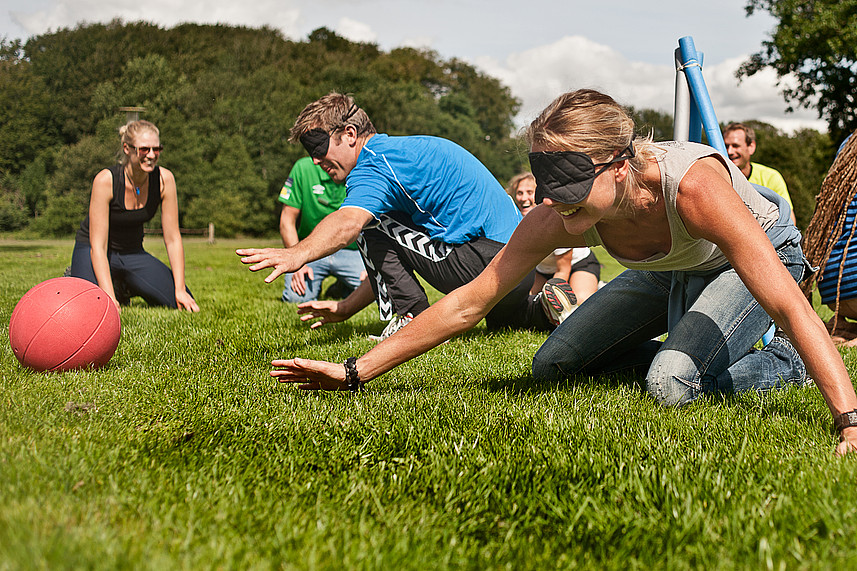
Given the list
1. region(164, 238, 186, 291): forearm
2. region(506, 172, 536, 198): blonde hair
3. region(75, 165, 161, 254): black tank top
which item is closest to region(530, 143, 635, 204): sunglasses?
region(506, 172, 536, 198): blonde hair

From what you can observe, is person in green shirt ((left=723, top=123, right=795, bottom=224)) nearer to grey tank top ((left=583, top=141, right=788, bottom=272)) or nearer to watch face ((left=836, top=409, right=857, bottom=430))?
grey tank top ((left=583, top=141, right=788, bottom=272))

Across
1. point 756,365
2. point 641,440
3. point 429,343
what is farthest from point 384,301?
point 641,440

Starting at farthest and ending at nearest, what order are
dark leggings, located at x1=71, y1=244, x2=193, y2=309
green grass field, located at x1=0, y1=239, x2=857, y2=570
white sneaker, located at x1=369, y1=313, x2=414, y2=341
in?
dark leggings, located at x1=71, y1=244, x2=193, y2=309
white sneaker, located at x1=369, y1=313, x2=414, y2=341
green grass field, located at x1=0, y1=239, x2=857, y2=570

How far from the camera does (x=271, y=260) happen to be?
4.01 m

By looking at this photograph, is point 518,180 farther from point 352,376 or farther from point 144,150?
point 352,376

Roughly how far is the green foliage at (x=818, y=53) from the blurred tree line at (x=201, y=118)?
864 centimetres

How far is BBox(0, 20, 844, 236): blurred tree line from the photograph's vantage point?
4938cm

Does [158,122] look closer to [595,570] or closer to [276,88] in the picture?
[276,88]

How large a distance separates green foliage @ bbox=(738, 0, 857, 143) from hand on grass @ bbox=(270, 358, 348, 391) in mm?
30808

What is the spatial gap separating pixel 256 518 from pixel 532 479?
3.60ft

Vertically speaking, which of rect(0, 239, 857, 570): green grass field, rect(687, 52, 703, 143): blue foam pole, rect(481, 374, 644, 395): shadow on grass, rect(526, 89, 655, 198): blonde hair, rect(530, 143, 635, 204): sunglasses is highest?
rect(687, 52, 703, 143): blue foam pole

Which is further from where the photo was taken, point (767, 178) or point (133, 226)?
point (767, 178)

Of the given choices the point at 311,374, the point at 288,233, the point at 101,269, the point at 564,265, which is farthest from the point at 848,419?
the point at 288,233

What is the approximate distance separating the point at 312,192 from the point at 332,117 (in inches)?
154
